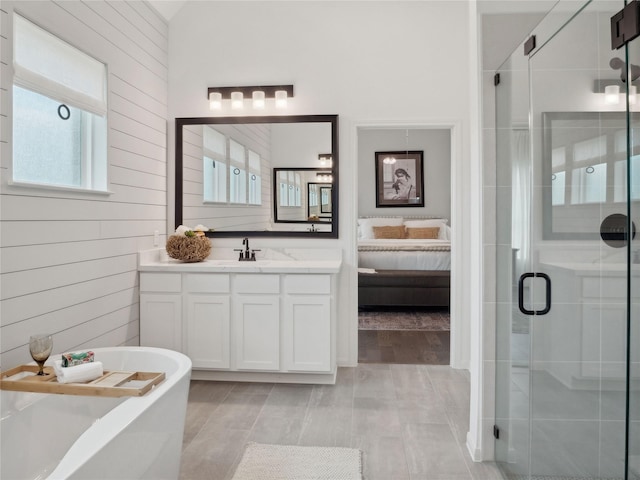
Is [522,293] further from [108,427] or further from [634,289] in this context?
[108,427]

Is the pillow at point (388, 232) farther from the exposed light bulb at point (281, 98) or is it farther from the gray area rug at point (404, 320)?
the exposed light bulb at point (281, 98)

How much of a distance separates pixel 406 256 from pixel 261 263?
280 cm

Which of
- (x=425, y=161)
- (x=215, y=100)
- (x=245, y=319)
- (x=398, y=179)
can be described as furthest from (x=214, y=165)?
(x=425, y=161)

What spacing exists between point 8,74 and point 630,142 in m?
2.56

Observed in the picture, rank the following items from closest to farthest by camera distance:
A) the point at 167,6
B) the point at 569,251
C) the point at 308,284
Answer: the point at 569,251 < the point at 308,284 < the point at 167,6

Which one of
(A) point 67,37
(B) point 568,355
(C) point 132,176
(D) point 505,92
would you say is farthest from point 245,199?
(B) point 568,355

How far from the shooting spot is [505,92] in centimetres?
215

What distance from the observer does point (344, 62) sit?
384 cm

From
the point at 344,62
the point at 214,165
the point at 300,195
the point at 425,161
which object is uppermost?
the point at 344,62

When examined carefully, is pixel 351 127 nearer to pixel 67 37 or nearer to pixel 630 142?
pixel 67 37

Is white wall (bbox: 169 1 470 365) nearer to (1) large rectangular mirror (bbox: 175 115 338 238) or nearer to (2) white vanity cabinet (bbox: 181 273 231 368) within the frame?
(1) large rectangular mirror (bbox: 175 115 338 238)

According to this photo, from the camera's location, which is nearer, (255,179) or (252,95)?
(252,95)

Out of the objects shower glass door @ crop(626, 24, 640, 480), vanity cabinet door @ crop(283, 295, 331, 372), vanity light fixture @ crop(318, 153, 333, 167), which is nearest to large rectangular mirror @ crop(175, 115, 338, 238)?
vanity light fixture @ crop(318, 153, 333, 167)

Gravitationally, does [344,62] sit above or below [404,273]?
above
